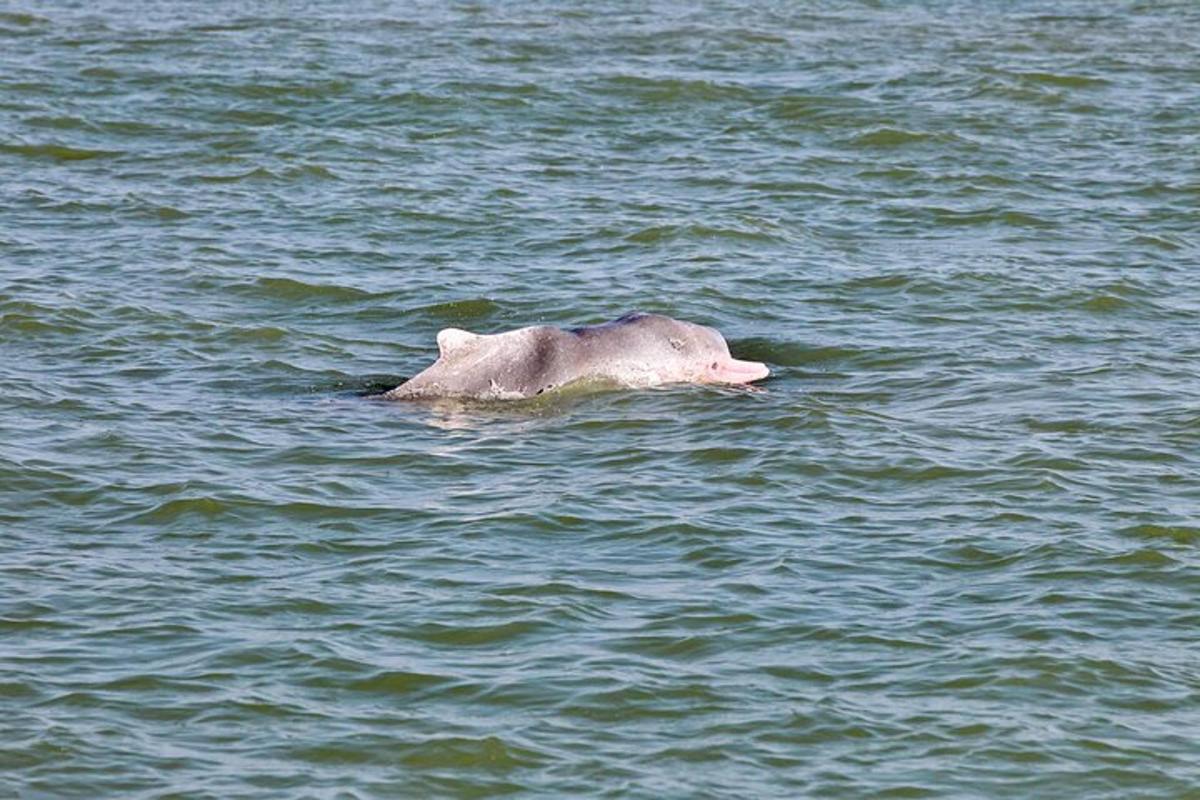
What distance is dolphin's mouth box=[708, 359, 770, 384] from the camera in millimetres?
16719

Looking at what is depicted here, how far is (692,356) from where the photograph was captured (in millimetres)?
16703

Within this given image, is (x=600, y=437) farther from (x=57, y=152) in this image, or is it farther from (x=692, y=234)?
(x=57, y=152)

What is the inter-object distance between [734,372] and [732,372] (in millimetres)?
15

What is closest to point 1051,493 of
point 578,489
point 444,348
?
point 578,489

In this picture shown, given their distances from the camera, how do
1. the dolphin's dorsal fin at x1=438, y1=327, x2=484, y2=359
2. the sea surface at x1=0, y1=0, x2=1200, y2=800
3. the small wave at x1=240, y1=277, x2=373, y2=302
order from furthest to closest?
the small wave at x1=240, y1=277, x2=373, y2=302, the dolphin's dorsal fin at x1=438, y1=327, x2=484, y2=359, the sea surface at x1=0, y1=0, x2=1200, y2=800

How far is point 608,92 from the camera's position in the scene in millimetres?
27281

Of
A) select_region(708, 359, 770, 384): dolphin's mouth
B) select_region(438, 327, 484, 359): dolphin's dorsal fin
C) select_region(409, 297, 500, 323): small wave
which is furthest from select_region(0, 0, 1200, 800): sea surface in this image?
select_region(438, 327, 484, 359): dolphin's dorsal fin

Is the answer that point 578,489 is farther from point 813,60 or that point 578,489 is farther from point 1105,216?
point 813,60

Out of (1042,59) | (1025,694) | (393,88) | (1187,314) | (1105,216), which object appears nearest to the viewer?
(1025,694)

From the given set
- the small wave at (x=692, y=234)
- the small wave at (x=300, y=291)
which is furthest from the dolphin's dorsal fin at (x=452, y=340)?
the small wave at (x=692, y=234)

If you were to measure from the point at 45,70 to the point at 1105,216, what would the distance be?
1380 centimetres

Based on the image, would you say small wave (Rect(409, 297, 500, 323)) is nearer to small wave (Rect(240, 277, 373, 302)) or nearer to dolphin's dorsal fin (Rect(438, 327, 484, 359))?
small wave (Rect(240, 277, 373, 302))

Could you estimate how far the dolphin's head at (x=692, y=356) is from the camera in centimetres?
1666

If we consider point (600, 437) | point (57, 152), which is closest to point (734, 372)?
point (600, 437)
